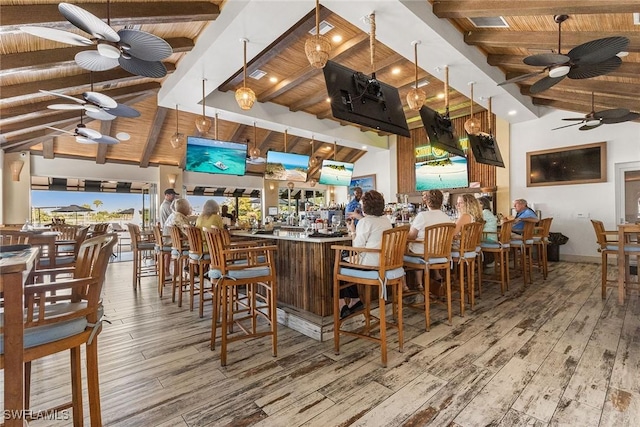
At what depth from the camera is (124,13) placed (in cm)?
334

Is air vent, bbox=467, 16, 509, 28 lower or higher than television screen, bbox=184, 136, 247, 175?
higher

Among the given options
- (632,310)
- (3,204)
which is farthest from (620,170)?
(3,204)

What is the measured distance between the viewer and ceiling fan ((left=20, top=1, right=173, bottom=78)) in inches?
89.5

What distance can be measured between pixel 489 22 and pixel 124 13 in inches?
184

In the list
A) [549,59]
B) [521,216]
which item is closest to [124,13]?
[549,59]

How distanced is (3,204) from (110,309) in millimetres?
7221

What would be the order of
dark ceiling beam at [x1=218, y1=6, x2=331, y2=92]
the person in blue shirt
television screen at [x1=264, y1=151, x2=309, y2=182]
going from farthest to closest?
television screen at [x1=264, y1=151, x2=309, y2=182]
the person in blue shirt
dark ceiling beam at [x1=218, y1=6, x2=331, y2=92]

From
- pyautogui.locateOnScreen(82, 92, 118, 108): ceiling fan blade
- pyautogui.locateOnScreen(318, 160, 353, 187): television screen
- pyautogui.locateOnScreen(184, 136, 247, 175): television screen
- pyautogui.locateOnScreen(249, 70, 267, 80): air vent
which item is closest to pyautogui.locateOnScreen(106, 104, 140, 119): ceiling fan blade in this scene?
pyautogui.locateOnScreen(82, 92, 118, 108): ceiling fan blade

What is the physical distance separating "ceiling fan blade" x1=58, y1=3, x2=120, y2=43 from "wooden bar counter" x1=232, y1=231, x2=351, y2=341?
2389 millimetres

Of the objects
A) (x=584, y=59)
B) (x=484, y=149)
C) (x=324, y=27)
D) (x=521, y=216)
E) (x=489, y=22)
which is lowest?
(x=521, y=216)

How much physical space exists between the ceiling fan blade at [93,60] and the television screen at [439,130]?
4313 millimetres

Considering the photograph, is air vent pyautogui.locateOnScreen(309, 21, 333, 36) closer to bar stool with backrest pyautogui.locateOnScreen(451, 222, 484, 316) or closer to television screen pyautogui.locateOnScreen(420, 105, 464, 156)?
television screen pyautogui.locateOnScreen(420, 105, 464, 156)

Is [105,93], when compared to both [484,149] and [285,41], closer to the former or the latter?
[285,41]

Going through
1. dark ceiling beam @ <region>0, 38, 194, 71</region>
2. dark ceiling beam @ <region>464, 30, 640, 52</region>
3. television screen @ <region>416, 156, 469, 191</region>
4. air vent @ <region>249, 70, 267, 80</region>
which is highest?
air vent @ <region>249, 70, 267, 80</region>
